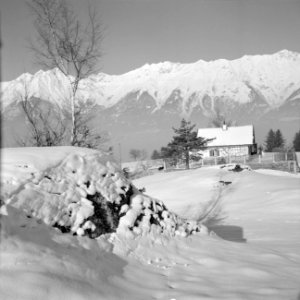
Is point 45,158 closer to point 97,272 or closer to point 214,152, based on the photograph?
point 97,272

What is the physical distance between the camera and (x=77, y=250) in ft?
13.0

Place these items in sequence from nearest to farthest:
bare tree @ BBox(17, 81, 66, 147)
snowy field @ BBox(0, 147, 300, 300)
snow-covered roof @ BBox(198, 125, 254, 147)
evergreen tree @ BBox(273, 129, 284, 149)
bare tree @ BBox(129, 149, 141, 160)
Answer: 1. snowy field @ BBox(0, 147, 300, 300)
2. bare tree @ BBox(17, 81, 66, 147)
3. snow-covered roof @ BBox(198, 125, 254, 147)
4. evergreen tree @ BBox(273, 129, 284, 149)
5. bare tree @ BBox(129, 149, 141, 160)

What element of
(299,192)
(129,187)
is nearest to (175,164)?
(299,192)

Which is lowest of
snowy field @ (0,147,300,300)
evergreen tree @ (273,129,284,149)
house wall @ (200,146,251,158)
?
snowy field @ (0,147,300,300)

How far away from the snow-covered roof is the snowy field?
50.7 m

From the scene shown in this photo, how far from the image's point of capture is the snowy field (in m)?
3.20

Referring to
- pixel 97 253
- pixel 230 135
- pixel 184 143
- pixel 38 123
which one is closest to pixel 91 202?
pixel 97 253

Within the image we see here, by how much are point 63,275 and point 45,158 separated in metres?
2.02

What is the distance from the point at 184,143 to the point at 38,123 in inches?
1259

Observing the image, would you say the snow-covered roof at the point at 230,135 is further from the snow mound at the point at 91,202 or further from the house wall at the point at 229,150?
the snow mound at the point at 91,202

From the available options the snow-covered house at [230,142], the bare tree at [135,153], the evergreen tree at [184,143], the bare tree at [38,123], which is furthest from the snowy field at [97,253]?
the bare tree at [135,153]

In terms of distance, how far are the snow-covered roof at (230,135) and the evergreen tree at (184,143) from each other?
1403 centimetres

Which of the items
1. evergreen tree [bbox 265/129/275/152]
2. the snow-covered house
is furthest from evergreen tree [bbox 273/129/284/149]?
the snow-covered house

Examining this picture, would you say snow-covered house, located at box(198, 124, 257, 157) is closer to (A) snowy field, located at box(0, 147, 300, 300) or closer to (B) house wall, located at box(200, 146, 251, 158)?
(B) house wall, located at box(200, 146, 251, 158)
